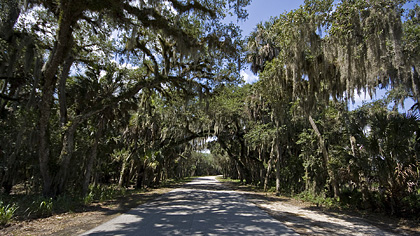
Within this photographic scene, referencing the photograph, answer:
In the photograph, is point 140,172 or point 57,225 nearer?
point 57,225

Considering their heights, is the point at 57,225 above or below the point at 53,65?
below

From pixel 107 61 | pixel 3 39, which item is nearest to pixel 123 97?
pixel 107 61

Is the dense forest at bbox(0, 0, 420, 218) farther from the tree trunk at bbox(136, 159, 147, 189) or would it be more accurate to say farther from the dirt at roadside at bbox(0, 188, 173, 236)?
the dirt at roadside at bbox(0, 188, 173, 236)

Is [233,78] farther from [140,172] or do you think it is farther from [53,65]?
[140,172]

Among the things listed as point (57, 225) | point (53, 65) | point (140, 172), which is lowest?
point (57, 225)

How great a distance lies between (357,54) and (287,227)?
5436 mm

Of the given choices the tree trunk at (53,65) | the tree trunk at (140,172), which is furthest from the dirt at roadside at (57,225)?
the tree trunk at (140,172)

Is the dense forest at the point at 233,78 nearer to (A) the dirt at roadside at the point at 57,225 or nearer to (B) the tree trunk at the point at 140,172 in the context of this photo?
(B) the tree trunk at the point at 140,172

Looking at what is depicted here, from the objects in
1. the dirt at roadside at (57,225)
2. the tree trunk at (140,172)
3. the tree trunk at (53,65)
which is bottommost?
the dirt at roadside at (57,225)

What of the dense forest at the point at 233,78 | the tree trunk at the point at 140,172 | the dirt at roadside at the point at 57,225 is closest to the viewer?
the dirt at roadside at the point at 57,225

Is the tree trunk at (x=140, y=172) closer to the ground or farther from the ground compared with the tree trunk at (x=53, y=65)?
closer to the ground

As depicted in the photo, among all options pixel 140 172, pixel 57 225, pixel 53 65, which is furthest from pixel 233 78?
pixel 140 172

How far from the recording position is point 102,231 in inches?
189

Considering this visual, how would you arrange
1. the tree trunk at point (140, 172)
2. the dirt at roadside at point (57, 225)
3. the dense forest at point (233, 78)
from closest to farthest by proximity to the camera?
the dirt at roadside at point (57, 225)
the dense forest at point (233, 78)
the tree trunk at point (140, 172)
